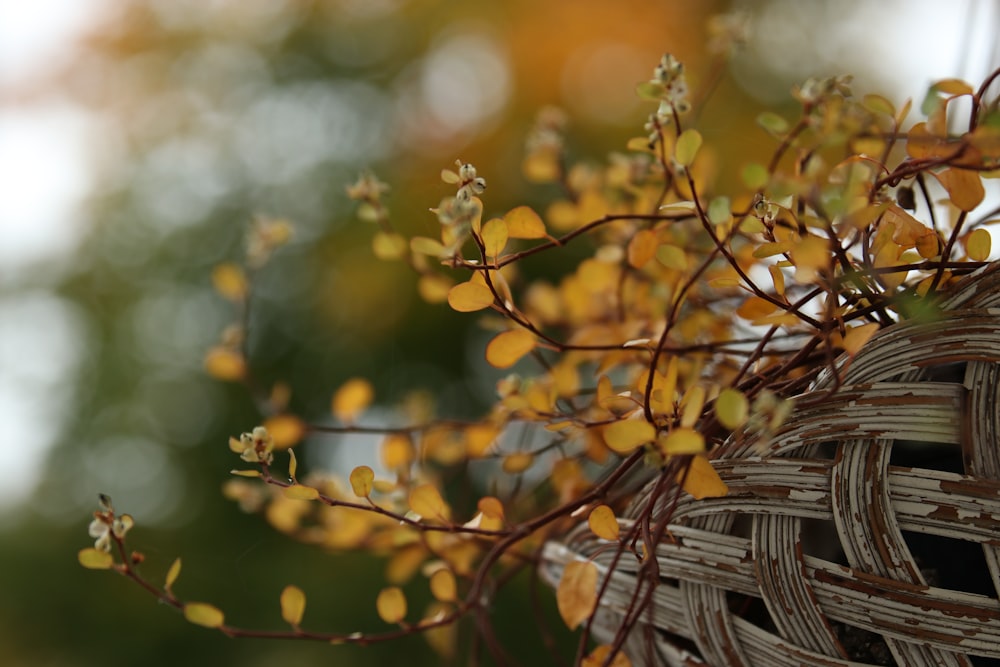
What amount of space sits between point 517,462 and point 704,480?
16 centimetres

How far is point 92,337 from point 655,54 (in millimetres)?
1327

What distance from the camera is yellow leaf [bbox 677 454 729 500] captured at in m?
0.21

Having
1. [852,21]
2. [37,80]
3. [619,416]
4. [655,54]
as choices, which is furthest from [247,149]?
[619,416]

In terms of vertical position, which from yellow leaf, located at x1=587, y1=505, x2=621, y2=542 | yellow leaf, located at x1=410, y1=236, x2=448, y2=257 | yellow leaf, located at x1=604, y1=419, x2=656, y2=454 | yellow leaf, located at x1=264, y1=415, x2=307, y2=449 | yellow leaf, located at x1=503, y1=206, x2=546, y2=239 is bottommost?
yellow leaf, located at x1=264, y1=415, x2=307, y2=449

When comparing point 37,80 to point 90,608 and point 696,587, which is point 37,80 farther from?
point 696,587

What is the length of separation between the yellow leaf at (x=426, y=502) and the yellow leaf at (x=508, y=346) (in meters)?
0.05

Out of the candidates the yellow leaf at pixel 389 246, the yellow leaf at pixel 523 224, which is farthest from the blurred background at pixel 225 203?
the yellow leaf at pixel 523 224

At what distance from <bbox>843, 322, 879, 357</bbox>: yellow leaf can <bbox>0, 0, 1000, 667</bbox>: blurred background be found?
1105 millimetres

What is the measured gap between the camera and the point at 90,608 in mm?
1279

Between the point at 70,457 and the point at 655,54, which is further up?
the point at 655,54

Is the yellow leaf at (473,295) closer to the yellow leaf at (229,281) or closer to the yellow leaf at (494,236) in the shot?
the yellow leaf at (494,236)

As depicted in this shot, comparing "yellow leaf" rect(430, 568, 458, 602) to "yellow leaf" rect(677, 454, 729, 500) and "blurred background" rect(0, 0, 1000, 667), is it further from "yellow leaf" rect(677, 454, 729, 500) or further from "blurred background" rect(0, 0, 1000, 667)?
"blurred background" rect(0, 0, 1000, 667)

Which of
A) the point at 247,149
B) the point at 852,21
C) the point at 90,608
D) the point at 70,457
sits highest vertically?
the point at 852,21

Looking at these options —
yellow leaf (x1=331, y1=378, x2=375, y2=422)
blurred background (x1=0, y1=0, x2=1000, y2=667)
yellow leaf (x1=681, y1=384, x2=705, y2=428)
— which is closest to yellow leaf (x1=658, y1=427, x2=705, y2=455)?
yellow leaf (x1=681, y1=384, x2=705, y2=428)
